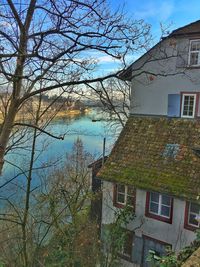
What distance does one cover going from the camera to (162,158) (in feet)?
41.8

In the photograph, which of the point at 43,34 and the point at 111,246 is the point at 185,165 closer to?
the point at 111,246

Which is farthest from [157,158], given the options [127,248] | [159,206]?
[127,248]

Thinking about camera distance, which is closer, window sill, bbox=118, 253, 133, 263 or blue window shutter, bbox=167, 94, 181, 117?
blue window shutter, bbox=167, 94, 181, 117

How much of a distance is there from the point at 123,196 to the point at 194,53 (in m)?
6.65

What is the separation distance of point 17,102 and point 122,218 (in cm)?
832

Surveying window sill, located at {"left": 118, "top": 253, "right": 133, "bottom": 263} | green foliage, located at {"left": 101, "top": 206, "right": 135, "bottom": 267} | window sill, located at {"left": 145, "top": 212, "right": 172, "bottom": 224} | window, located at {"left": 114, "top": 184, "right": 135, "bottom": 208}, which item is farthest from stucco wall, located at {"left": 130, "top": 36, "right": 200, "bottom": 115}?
window sill, located at {"left": 118, "top": 253, "right": 133, "bottom": 263}

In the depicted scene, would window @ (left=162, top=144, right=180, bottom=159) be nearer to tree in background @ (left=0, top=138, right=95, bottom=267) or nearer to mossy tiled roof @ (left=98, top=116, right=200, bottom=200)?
mossy tiled roof @ (left=98, top=116, right=200, bottom=200)

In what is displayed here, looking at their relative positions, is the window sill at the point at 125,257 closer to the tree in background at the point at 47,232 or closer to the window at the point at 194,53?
the tree in background at the point at 47,232

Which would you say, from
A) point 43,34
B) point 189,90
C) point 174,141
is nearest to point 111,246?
point 174,141

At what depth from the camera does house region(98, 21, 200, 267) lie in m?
11.8

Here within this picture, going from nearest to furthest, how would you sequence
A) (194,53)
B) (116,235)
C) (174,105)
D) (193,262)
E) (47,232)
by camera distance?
(193,262) < (47,232) < (116,235) < (194,53) < (174,105)

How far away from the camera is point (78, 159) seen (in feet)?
73.2

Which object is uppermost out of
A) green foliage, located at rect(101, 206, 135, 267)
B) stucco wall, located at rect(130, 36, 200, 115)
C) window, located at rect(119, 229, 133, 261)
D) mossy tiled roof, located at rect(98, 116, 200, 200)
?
stucco wall, located at rect(130, 36, 200, 115)

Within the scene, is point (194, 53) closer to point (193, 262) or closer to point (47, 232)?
point (47, 232)
